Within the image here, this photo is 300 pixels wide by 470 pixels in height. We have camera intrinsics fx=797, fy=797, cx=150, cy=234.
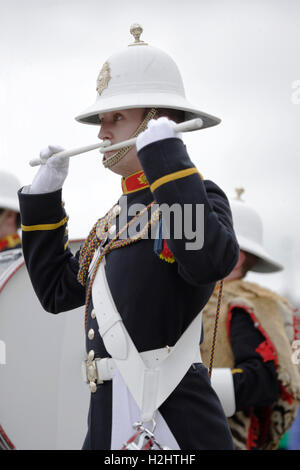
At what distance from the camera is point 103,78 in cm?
292

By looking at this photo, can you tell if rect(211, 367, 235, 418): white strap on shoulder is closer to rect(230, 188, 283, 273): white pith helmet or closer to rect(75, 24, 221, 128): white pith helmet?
rect(230, 188, 283, 273): white pith helmet

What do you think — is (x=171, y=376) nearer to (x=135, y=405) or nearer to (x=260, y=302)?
(x=135, y=405)

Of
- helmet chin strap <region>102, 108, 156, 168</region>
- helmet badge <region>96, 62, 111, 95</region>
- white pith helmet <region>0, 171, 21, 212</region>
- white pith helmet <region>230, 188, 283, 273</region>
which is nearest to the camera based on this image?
helmet chin strap <region>102, 108, 156, 168</region>

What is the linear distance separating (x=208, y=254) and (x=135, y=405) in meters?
0.57

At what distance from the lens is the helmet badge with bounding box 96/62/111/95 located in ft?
9.52

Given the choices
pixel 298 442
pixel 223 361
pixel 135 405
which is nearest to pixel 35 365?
pixel 223 361

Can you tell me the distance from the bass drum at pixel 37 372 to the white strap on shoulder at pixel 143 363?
5.22 feet

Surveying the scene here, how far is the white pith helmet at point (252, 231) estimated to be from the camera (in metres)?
5.23

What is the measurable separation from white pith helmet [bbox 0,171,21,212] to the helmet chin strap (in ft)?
11.4

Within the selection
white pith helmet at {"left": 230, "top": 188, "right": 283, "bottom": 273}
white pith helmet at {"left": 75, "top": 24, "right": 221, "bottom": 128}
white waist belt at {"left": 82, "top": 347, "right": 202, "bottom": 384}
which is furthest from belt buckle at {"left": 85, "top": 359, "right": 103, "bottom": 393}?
white pith helmet at {"left": 230, "top": 188, "right": 283, "bottom": 273}

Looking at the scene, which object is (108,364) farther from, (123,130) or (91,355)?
(123,130)

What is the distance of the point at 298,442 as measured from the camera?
20.5 ft

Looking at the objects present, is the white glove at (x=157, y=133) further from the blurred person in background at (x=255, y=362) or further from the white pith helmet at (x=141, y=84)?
the blurred person in background at (x=255, y=362)
